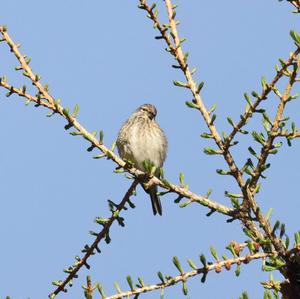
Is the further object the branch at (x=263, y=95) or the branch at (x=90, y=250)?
the branch at (x=90, y=250)

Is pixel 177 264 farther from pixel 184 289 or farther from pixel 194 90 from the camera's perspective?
pixel 194 90

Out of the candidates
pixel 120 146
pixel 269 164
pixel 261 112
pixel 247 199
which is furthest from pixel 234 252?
pixel 120 146

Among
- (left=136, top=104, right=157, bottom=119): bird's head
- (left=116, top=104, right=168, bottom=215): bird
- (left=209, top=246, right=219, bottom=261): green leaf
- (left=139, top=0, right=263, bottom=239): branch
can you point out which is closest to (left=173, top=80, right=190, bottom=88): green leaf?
(left=139, top=0, right=263, bottom=239): branch

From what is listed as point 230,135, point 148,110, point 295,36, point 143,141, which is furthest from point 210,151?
point 148,110

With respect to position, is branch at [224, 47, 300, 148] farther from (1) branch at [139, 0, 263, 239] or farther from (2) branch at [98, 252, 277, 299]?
(2) branch at [98, 252, 277, 299]

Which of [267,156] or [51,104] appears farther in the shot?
[51,104]

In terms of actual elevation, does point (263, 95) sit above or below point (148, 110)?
below

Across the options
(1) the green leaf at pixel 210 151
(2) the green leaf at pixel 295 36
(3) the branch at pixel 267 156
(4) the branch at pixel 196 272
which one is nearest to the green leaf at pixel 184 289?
(4) the branch at pixel 196 272

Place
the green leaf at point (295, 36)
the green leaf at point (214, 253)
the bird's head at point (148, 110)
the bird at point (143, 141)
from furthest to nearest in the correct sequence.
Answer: the bird's head at point (148, 110) → the bird at point (143, 141) → the green leaf at point (214, 253) → the green leaf at point (295, 36)

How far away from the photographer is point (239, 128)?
118 inches

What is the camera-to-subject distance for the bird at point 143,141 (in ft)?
30.1

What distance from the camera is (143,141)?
9320 mm

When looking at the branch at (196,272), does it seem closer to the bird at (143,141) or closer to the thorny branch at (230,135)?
the thorny branch at (230,135)

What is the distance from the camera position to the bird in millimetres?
9180
